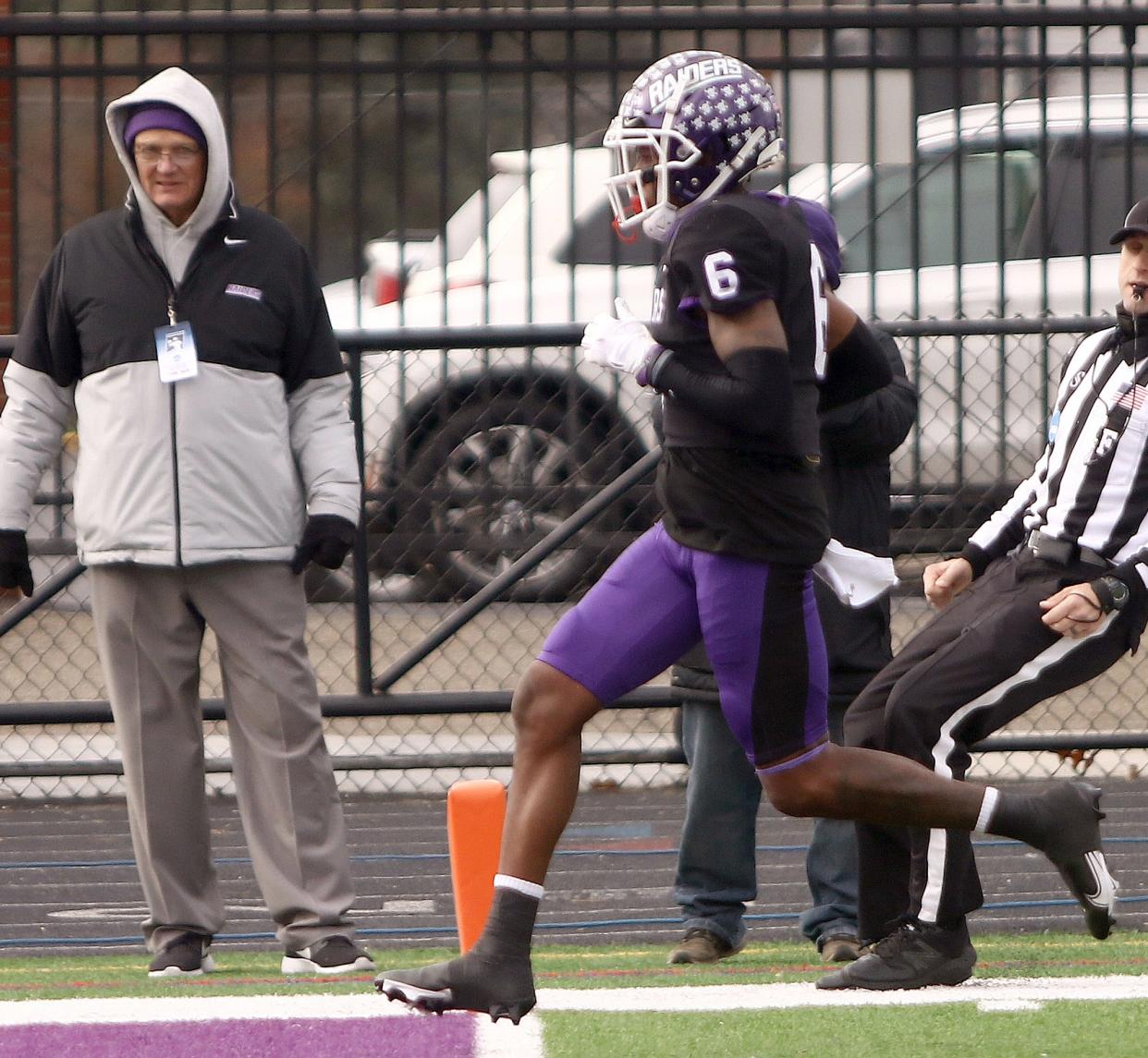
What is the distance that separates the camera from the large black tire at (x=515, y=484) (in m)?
7.59

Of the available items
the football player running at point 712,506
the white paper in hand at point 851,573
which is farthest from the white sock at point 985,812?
the white paper in hand at point 851,573

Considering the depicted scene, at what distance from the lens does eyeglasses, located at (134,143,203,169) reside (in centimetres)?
527

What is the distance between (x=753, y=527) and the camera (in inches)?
171

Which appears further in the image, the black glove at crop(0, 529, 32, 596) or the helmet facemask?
the black glove at crop(0, 529, 32, 596)

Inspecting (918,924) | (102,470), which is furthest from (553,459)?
(918,924)

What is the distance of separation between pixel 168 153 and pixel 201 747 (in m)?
1.42

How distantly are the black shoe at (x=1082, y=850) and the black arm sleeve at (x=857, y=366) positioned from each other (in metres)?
0.96

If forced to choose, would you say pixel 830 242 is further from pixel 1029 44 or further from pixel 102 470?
pixel 1029 44

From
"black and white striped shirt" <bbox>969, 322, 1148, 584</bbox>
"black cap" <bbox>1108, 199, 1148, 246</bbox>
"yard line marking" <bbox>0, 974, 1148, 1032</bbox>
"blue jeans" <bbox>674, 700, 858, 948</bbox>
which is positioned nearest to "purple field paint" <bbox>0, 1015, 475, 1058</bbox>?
"yard line marking" <bbox>0, 974, 1148, 1032</bbox>

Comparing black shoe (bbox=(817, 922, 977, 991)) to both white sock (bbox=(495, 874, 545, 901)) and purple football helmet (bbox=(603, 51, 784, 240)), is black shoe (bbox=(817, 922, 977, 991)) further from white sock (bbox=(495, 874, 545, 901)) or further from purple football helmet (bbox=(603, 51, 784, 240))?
purple football helmet (bbox=(603, 51, 784, 240))

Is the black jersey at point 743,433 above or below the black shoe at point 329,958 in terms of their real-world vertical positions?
above

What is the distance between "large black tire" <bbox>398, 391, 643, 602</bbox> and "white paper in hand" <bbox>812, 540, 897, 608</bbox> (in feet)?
9.86

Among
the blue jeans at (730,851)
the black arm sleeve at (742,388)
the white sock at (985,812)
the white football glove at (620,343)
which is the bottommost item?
the blue jeans at (730,851)

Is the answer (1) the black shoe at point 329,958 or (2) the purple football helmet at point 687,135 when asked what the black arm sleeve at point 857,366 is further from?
(1) the black shoe at point 329,958
